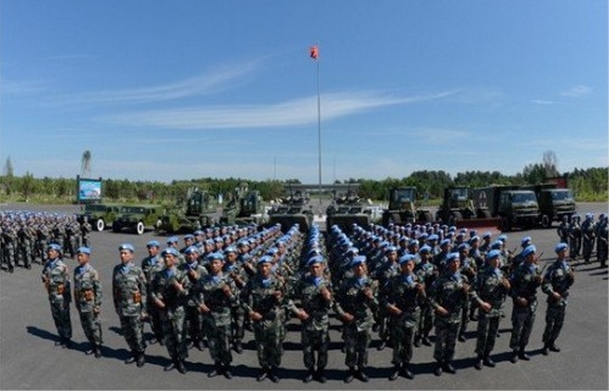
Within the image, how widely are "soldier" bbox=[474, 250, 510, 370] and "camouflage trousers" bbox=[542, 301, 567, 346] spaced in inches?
40.1

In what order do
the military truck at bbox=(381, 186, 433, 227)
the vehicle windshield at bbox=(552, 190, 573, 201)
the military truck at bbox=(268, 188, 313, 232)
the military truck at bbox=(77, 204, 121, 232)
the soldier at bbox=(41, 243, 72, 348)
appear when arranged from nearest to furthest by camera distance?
the soldier at bbox=(41, 243, 72, 348) → the military truck at bbox=(268, 188, 313, 232) → the military truck at bbox=(381, 186, 433, 227) → the vehicle windshield at bbox=(552, 190, 573, 201) → the military truck at bbox=(77, 204, 121, 232)

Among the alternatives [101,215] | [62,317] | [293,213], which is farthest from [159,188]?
[62,317]

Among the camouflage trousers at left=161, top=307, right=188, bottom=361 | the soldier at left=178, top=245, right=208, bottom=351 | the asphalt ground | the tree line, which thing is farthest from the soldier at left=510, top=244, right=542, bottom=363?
the tree line

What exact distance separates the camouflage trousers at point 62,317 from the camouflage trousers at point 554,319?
311 inches

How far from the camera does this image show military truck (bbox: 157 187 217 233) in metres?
27.3

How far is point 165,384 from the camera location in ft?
22.2

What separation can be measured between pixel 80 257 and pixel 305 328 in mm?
3840

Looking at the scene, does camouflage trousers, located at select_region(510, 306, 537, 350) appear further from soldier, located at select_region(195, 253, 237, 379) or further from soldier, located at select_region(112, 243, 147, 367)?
soldier, located at select_region(112, 243, 147, 367)

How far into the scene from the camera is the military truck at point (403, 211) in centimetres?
2589

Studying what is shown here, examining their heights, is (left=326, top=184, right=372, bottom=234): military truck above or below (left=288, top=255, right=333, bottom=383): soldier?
above

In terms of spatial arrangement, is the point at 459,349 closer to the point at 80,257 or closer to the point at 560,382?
the point at 560,382

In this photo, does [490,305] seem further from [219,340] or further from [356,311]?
[219,340]

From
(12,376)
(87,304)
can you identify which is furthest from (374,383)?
(12,376)

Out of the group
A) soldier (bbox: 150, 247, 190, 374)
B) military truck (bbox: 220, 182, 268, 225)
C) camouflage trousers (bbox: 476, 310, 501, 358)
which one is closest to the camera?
camouflage trousers (bbox: 476, 310, 501, 358)
